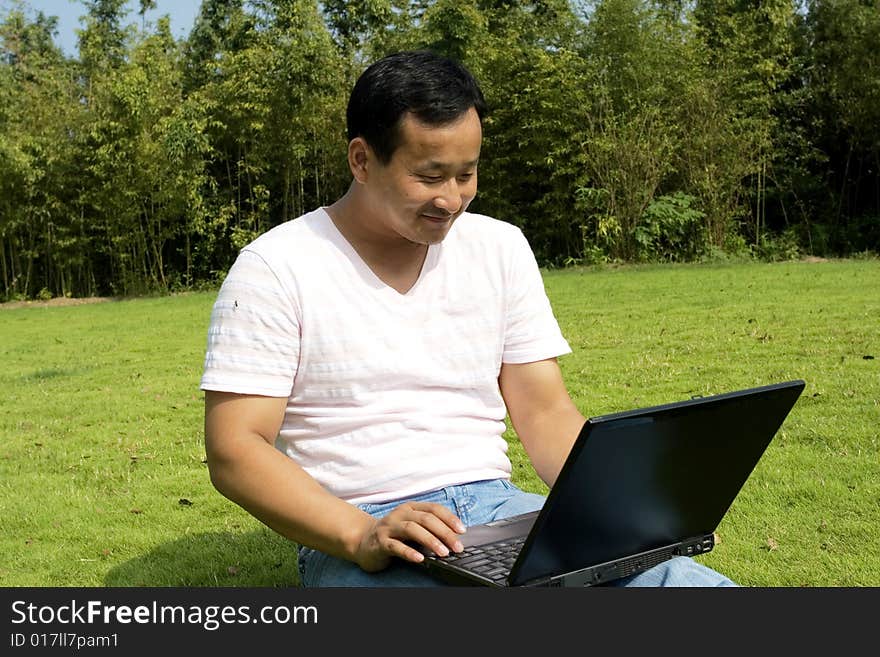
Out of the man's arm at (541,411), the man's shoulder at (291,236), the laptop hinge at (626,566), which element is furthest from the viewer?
the man's arm at (541,411)

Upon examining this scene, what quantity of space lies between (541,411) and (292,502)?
0.60 metres

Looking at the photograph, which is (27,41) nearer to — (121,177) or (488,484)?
(121,177)

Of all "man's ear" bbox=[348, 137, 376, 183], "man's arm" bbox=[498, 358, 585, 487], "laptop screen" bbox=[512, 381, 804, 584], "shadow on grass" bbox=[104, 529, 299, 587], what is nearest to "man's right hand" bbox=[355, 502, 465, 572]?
"laptop screen" bbox=[512, 381, 804, 584]

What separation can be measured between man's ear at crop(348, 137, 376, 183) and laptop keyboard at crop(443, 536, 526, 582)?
0.69m

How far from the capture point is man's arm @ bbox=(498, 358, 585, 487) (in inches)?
82.5

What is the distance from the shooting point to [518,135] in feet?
56.7

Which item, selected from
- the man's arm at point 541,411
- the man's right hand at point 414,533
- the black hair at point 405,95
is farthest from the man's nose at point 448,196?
the man's right hand at point 414,533

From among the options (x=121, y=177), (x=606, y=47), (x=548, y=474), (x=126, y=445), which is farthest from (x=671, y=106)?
(x=548, y=474)

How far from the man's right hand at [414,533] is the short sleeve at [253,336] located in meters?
0.33

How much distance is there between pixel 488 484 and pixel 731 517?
202cm

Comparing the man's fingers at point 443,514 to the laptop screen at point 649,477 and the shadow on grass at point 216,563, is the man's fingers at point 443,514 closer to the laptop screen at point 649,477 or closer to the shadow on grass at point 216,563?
the laptop screen at point 649,477

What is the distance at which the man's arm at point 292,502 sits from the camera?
64.4 inches

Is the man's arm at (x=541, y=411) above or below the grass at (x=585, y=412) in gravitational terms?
above

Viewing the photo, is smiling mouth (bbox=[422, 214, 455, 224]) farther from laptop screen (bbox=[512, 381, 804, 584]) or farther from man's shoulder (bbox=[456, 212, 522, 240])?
laptop screen (bbox=[512, 381, 804, 584])
